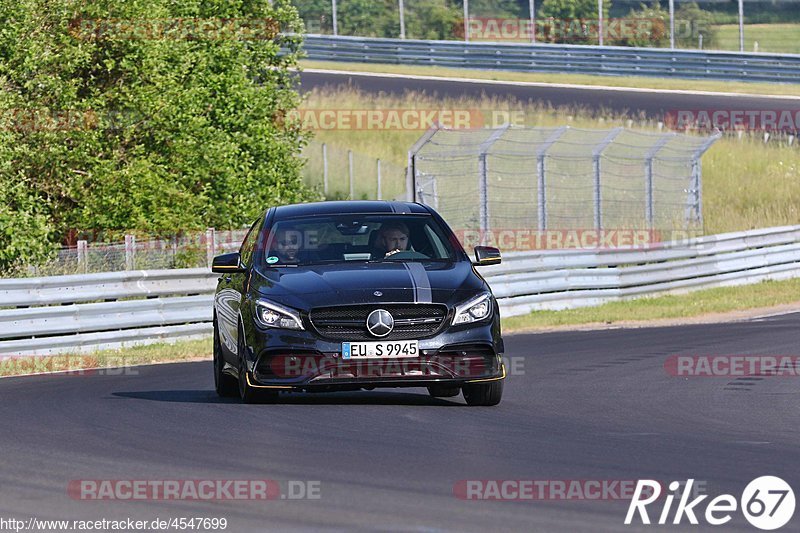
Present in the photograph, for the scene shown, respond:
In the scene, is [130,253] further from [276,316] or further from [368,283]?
[368,283]

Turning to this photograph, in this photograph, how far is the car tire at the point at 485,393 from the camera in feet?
38.6

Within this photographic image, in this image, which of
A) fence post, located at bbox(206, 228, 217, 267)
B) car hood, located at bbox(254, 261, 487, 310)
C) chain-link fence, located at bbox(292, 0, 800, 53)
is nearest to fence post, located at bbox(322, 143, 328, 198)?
fence post, located at bbox(206, 228, 217, 267)

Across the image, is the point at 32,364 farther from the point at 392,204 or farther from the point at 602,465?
the point at 602,465

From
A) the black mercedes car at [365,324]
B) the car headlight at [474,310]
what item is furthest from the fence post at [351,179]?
the car headlight at [474,310]

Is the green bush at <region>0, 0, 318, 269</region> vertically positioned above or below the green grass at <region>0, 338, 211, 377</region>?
above

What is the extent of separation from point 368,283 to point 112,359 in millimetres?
7269

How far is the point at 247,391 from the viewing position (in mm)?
11664

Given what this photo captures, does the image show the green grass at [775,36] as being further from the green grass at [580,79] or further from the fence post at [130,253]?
the fence post at [130,253]

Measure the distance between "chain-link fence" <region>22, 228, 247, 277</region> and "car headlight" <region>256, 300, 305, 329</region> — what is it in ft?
29.6

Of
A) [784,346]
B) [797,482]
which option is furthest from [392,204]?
[784,346]

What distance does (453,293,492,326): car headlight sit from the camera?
37.2 ft

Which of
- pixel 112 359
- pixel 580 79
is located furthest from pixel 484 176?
pixel 580 79

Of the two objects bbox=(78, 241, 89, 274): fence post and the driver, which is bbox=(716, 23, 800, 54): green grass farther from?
the driver

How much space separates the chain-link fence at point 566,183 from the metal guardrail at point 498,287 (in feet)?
6.42
